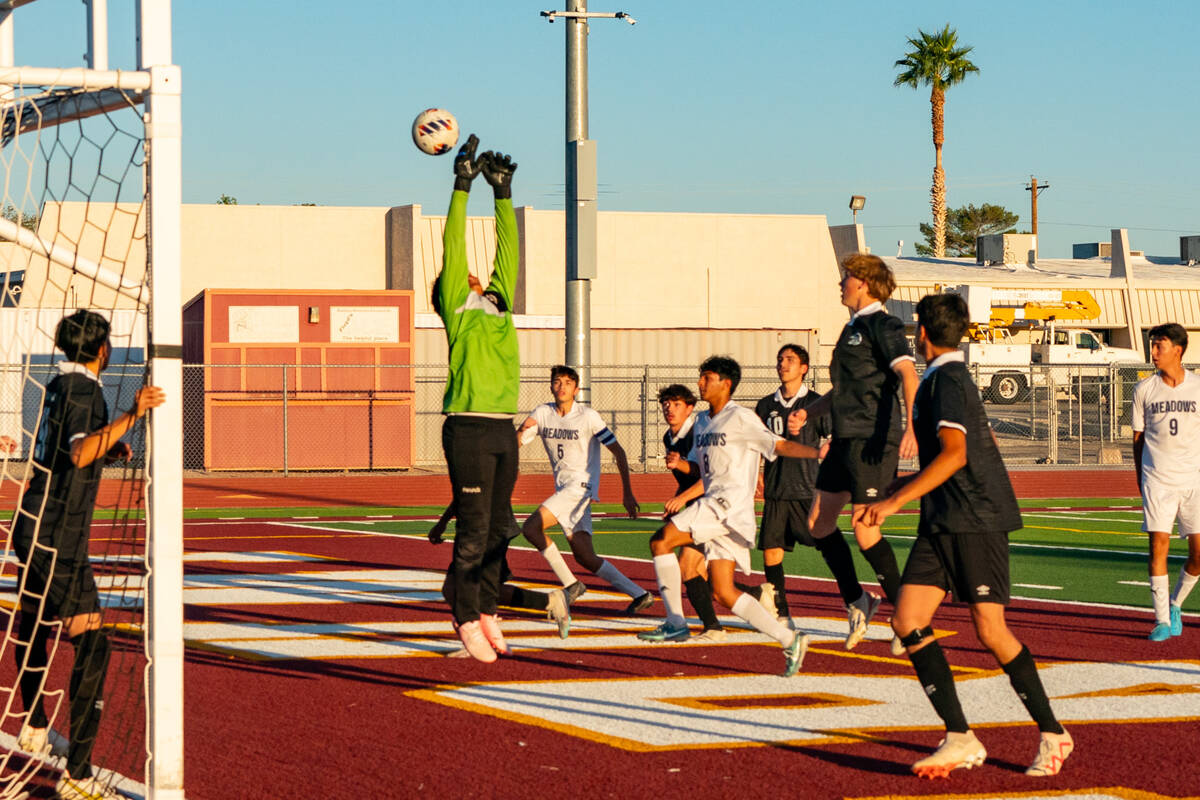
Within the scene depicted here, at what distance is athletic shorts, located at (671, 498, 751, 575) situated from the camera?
9.11m

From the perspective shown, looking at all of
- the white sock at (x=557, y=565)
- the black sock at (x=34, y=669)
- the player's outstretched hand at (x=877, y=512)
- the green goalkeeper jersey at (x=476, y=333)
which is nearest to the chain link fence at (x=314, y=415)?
the white sock at (x=557, y=565)

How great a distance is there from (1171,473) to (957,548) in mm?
4541

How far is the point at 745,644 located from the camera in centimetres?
991

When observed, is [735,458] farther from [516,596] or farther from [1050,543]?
[1050,543]

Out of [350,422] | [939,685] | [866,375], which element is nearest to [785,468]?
[866,375]

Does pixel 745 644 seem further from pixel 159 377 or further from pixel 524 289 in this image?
pixel 524 289

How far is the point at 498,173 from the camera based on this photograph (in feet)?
29.0

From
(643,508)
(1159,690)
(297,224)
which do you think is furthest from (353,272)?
(1159,690)

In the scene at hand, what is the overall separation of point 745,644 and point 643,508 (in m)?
12.8

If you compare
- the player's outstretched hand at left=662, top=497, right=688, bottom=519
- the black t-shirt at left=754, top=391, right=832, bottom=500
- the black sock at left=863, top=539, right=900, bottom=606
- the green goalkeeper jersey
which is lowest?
the black sock at left=863, top=539, right=900, bottom=606

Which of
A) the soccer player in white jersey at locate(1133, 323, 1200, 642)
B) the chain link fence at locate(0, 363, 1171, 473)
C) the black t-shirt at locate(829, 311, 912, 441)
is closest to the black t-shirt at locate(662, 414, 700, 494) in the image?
the black t-shirt at locate(829, 311, 912, 441)

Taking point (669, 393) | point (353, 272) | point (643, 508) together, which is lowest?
point (643, 508)

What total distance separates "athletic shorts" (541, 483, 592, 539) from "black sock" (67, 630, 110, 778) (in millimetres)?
5084

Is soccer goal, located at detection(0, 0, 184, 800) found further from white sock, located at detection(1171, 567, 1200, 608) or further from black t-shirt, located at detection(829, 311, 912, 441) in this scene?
white sock, located at detection(1171, 567, 1200, 608)
